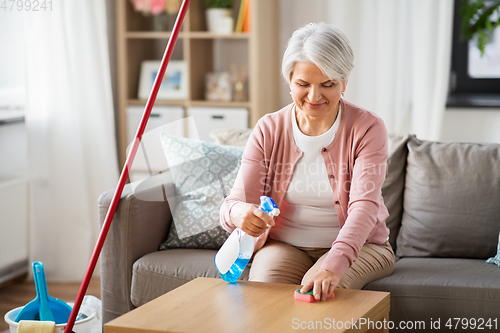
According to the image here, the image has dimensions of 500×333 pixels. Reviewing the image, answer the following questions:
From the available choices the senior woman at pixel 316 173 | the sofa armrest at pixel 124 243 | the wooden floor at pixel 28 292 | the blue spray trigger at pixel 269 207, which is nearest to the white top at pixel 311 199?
the senior woman at pixel 316 173

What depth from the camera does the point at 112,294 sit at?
193cm

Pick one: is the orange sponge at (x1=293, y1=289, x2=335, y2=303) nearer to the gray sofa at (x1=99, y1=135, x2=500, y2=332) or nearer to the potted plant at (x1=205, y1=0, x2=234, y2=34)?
the gray sofa at (x1=99, y1=135, x2=500, y2=332)

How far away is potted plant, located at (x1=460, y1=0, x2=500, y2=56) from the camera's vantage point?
2.87 meters

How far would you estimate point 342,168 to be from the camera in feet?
5.24

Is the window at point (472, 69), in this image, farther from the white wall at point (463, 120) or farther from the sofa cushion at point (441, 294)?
the sofa cushion at point (441, 294)

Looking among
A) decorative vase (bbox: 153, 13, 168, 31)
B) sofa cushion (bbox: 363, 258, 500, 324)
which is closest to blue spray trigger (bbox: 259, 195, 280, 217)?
sofa cushion (bbox: 363, 258, 500, 324)

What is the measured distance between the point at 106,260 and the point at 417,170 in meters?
1.12

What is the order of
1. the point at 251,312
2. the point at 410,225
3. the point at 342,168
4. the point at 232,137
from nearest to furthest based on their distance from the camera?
the point at 251,312 → the point at 342,168 → the point at 410,225 → the point at 232,137

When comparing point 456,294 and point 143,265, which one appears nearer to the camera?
point 456,294

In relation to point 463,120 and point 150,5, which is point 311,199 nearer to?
point 463,120

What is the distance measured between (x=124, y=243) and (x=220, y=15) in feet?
5.46

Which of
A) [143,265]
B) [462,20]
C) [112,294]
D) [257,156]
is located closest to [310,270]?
[257,156]

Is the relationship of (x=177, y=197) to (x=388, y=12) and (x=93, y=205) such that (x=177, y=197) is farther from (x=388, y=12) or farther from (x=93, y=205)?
(x=388, y=12)

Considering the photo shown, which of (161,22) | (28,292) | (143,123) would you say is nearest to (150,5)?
(161,22)
